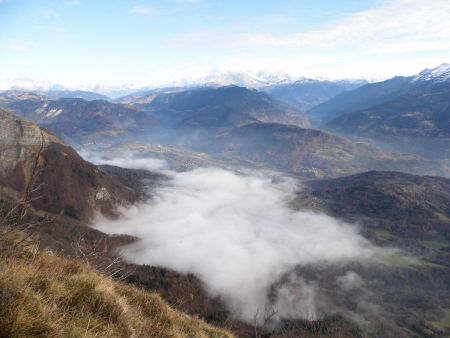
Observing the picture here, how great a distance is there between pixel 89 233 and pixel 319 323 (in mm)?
115489

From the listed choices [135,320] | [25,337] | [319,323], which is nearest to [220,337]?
[135,320]

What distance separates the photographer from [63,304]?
9.68 meters

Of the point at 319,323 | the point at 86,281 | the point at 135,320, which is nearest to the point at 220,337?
the point at 135,320

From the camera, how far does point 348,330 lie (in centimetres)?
17400

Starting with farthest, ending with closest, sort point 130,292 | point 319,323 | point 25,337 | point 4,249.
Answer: point 319,323, point 130,292, point 4,249, point 25,337

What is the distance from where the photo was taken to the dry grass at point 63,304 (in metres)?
7.65

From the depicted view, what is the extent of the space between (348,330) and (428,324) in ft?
164

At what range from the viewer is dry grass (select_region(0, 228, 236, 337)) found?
7.65 m

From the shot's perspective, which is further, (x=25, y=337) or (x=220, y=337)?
(x=220, y=337)

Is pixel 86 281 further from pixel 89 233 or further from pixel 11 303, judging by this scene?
pixel 89 233

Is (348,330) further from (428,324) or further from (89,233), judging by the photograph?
(89,233)

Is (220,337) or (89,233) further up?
(220,337)

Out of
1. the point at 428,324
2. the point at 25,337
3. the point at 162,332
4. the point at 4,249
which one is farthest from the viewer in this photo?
the point at 428,324

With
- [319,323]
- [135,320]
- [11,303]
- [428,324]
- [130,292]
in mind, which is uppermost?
[11,303]
